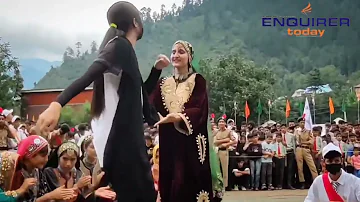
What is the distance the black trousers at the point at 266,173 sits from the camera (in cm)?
955

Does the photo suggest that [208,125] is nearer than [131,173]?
No

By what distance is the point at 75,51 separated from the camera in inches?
168

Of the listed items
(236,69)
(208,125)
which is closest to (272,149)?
(208,125)

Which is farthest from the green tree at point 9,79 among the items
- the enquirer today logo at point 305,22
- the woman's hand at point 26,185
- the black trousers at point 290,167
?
the enquirer today logo at point 305,22

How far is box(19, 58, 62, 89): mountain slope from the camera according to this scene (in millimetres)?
4477

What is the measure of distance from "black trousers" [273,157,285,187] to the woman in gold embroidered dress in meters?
5.74

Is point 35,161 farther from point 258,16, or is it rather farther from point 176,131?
point 258,16

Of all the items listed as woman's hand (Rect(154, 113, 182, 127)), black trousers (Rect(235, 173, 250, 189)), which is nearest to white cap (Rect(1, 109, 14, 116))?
woman's hand (Rect(154, 113, 182, 127))

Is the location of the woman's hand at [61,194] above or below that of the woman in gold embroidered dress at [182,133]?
below

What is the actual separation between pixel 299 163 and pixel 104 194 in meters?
6.85

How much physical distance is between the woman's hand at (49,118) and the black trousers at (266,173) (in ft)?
21.6

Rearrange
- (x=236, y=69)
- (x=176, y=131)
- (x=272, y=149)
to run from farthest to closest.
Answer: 1. (x=236, y=69)
2. (x=272, y=149)
3. (x=176, y=131)

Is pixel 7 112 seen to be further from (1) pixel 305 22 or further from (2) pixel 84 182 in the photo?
(1) pixel 305 22

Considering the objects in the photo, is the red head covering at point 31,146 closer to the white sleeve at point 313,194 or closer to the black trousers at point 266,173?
the white sleeve at point 313,194
